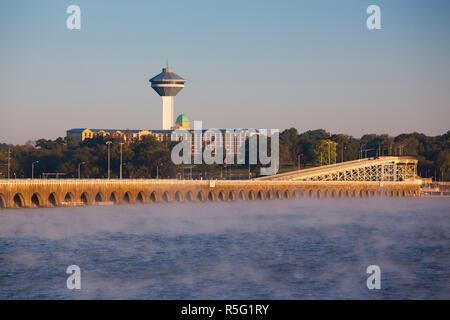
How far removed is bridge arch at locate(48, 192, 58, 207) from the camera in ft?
406

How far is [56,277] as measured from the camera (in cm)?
5516

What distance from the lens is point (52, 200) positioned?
127 meters

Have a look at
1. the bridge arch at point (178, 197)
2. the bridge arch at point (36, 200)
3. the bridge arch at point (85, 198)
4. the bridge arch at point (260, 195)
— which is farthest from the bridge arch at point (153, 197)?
the bridge arch at point (260, 195)

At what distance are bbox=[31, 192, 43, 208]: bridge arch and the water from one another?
640 cm

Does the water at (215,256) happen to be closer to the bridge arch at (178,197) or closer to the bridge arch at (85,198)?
the bridge arch at (85,198)

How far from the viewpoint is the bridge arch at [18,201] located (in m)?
116

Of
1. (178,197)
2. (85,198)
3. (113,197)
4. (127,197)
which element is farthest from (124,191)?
(178,197)

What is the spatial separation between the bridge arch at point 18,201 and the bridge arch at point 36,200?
2234mm

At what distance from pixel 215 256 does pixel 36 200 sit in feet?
206

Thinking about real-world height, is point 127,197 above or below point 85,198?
below

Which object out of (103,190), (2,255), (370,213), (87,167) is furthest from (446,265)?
(87,167)

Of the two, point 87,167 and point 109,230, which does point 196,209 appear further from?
point 87,167

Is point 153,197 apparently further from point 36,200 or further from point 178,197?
point 36,200

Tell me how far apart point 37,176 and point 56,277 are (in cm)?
14611
